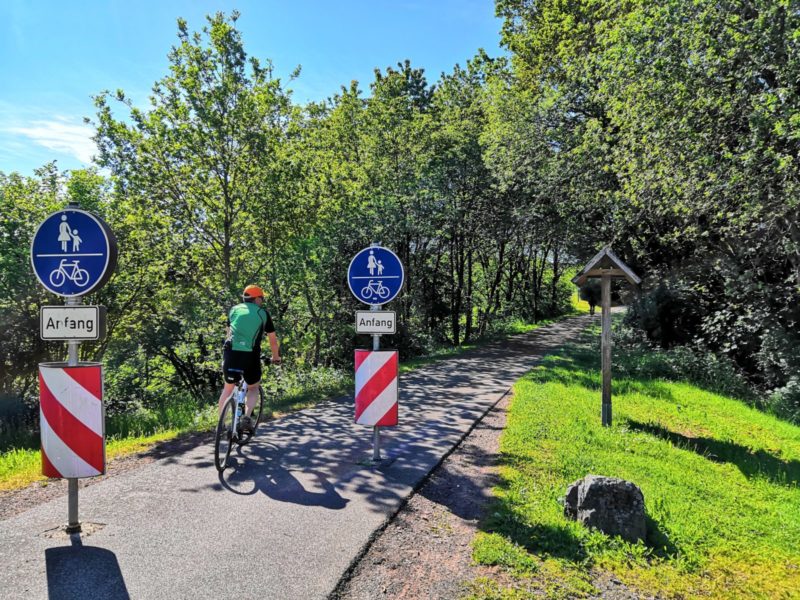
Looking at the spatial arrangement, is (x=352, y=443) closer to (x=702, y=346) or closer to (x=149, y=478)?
(x=149, y=478)

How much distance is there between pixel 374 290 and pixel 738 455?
5.44 m

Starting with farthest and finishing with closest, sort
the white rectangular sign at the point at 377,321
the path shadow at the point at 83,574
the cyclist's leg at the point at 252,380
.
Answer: the cyclist's leg at the point at 252,380
the white rectangular sign at the point at 377,321
the path shadow at the point at 83,574

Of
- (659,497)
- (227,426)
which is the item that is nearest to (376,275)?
(227,426)

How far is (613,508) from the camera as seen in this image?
4.05 m

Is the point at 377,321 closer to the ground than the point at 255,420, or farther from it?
farther from it

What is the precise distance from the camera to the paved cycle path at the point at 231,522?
3166 millimetres

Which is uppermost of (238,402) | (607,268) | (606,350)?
(607,268)

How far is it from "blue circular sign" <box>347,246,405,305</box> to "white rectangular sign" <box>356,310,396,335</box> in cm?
13

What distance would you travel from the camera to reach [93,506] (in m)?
4.39

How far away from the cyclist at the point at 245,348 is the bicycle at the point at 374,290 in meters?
1.21

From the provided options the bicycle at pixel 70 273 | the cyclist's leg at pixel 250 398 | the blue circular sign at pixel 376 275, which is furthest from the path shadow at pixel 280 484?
the bicycle at pixel 70 273

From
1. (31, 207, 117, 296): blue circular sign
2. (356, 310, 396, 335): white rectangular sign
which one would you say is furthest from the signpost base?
(356, 310, 396, 335): white rectangular sign

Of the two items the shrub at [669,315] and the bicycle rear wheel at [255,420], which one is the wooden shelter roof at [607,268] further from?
the shrub at [669,315]

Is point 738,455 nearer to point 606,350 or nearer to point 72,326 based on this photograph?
point 606,350
